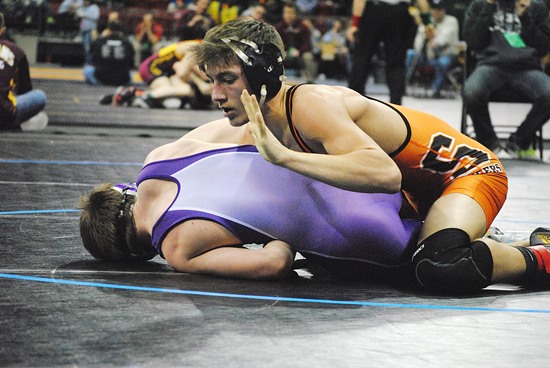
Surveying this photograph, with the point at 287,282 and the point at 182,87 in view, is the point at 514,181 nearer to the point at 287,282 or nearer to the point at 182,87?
the point at 287,282

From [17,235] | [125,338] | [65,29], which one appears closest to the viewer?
[125,338]

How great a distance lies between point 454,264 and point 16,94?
5682 millimetres

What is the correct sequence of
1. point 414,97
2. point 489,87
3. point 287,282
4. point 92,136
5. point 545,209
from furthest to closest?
point 414,97
point 92,136
point 489,87
point 545,209
point 287,282

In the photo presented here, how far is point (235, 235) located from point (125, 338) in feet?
2.61

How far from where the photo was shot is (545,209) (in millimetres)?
4988

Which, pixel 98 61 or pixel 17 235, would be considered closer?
pixel 17 235

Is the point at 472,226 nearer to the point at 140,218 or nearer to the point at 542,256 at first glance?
the point at 542,256

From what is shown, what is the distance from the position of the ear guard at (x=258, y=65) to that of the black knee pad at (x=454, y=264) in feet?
2.37

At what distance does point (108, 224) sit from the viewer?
10.9ft

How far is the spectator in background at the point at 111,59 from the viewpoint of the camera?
576 inches

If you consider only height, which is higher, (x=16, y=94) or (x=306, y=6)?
(x=16, y=94)

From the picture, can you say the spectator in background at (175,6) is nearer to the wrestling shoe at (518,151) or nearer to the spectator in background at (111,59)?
the spectator in background at (111,59)

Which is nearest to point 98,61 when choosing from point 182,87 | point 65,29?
point 182,87

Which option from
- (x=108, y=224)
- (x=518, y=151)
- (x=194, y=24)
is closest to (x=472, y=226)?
(x=108, y=224)
